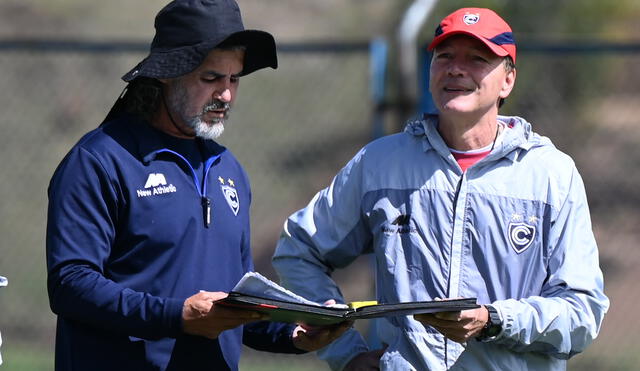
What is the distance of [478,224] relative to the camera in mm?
3533

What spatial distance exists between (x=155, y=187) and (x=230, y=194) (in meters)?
0.33

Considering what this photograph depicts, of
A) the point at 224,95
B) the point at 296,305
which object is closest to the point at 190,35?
the point at 224,95

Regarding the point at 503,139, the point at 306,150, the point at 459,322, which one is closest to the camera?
the point at 459,322

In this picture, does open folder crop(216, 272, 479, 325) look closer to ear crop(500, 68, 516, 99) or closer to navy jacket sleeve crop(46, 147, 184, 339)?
navy jacket sleeve crop(46, 147, 184, 339)

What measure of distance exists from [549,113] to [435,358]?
12.8 feet

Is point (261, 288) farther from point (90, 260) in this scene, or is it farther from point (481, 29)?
point (481, 29)

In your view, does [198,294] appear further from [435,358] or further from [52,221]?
[435,358]

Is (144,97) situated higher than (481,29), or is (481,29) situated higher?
(481,29)

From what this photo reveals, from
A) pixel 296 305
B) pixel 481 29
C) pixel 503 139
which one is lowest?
pixel 296 305

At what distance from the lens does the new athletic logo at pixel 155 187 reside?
344 cm

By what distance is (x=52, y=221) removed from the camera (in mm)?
3391

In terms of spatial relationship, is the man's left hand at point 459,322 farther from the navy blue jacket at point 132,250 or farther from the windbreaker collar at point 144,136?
the windbreaker collar at point 144,136

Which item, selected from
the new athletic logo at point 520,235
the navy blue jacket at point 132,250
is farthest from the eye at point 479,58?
the navy blue jacket at point 132,250

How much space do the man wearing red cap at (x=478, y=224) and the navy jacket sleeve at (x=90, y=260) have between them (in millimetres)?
748
